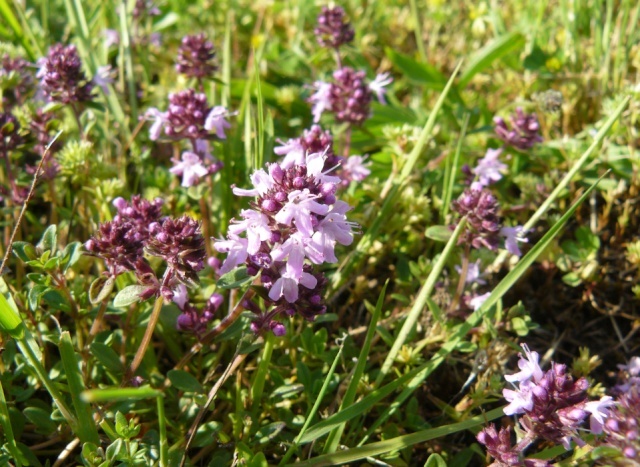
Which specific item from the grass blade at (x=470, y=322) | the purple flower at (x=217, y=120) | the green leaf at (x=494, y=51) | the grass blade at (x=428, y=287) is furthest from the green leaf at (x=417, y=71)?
the grass blade at (x=428, y=287)

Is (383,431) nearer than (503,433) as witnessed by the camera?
No

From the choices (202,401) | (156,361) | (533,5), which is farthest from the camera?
(533,5)

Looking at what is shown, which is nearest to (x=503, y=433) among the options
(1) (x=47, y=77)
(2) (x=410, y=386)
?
(2) (x=410, y=386)

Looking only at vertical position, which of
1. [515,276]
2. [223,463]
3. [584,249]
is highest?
[515,276]

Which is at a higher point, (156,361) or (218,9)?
(218,9)

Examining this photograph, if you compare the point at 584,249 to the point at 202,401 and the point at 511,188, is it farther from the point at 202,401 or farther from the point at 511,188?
the point at 202,401

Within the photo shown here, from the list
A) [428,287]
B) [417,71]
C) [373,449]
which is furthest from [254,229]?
[417,71]

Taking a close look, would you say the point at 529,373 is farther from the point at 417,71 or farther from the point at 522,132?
the point at 417,71
